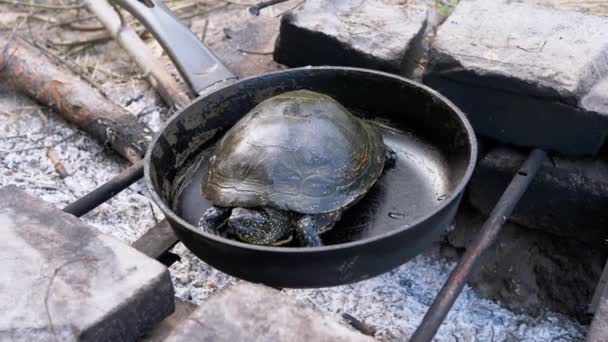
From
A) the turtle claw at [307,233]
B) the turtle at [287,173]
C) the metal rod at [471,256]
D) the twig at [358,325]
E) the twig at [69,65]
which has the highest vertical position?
the turtle at [287,173]

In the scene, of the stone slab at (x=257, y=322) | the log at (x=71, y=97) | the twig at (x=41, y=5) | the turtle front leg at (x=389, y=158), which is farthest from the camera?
the twig at (x=41, y=5)

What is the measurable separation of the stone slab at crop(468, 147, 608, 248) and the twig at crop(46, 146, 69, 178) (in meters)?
1.69

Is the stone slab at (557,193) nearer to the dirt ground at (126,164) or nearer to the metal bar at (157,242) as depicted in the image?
the dirt ground at (126,164)

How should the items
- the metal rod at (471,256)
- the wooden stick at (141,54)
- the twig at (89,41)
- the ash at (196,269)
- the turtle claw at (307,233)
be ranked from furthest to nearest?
1. the twig at (89,41)
2. the wooden stick at (141,54)
3. the ash at (196,269)
4. the turtle claw at (307,233)
5. the metal rod at (471,256)

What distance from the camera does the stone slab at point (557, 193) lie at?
6.36ft

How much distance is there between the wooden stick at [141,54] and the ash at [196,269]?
0.14 m

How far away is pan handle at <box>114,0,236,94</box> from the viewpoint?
6.57 ft

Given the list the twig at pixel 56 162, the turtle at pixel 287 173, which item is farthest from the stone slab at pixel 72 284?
the twig at pixel 56 162

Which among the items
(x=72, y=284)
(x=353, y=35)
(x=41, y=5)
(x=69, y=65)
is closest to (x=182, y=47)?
(x=353, y=35)

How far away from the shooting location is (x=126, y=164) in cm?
258

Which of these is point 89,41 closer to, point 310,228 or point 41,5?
point 41,5

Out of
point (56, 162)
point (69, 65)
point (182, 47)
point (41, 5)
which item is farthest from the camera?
point (41, 5)

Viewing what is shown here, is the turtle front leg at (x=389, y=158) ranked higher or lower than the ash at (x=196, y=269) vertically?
higher

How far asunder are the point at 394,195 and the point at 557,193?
642 millimetres
